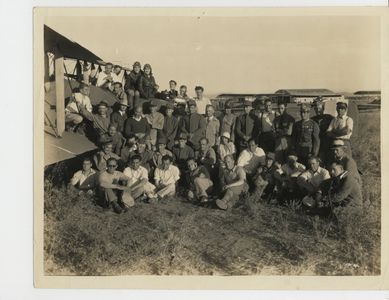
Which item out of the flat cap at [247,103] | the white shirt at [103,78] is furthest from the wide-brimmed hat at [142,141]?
the flat cap at [247,103]

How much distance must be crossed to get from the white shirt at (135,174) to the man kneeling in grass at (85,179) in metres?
0.25

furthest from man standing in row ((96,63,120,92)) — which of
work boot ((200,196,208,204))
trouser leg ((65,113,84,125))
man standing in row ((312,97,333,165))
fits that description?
man standing in row ((312,97,333,165))

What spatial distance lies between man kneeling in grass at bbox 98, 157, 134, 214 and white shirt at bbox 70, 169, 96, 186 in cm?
8

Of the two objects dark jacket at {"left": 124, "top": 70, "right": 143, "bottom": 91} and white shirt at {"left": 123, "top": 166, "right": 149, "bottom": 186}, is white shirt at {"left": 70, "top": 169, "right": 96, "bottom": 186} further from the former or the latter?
dark jacket at {"left": 124, "top": 70, "right": 143, "bottom": 91}

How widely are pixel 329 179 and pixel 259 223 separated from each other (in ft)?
2.06

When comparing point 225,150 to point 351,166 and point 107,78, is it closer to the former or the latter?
point 351,166

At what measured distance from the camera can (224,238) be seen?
3340 millimetres

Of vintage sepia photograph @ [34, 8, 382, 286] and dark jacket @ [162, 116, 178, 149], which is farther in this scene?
dark jacket @ [162, 116, 178, 149]

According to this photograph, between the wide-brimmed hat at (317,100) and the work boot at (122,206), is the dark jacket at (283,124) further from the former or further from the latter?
the work boot at (122,206)

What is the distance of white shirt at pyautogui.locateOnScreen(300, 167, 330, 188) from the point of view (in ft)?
11.0

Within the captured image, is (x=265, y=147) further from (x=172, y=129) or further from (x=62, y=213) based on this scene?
(x=62, y=213)

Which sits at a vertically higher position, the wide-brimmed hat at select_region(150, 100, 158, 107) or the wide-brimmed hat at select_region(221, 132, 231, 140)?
the wide-brimmed hat at select_region(150, 100, 158, 107)

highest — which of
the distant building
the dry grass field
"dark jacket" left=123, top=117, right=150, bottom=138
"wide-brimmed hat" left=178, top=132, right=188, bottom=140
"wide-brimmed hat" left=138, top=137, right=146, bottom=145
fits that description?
the distant building

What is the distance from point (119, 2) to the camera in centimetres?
336
